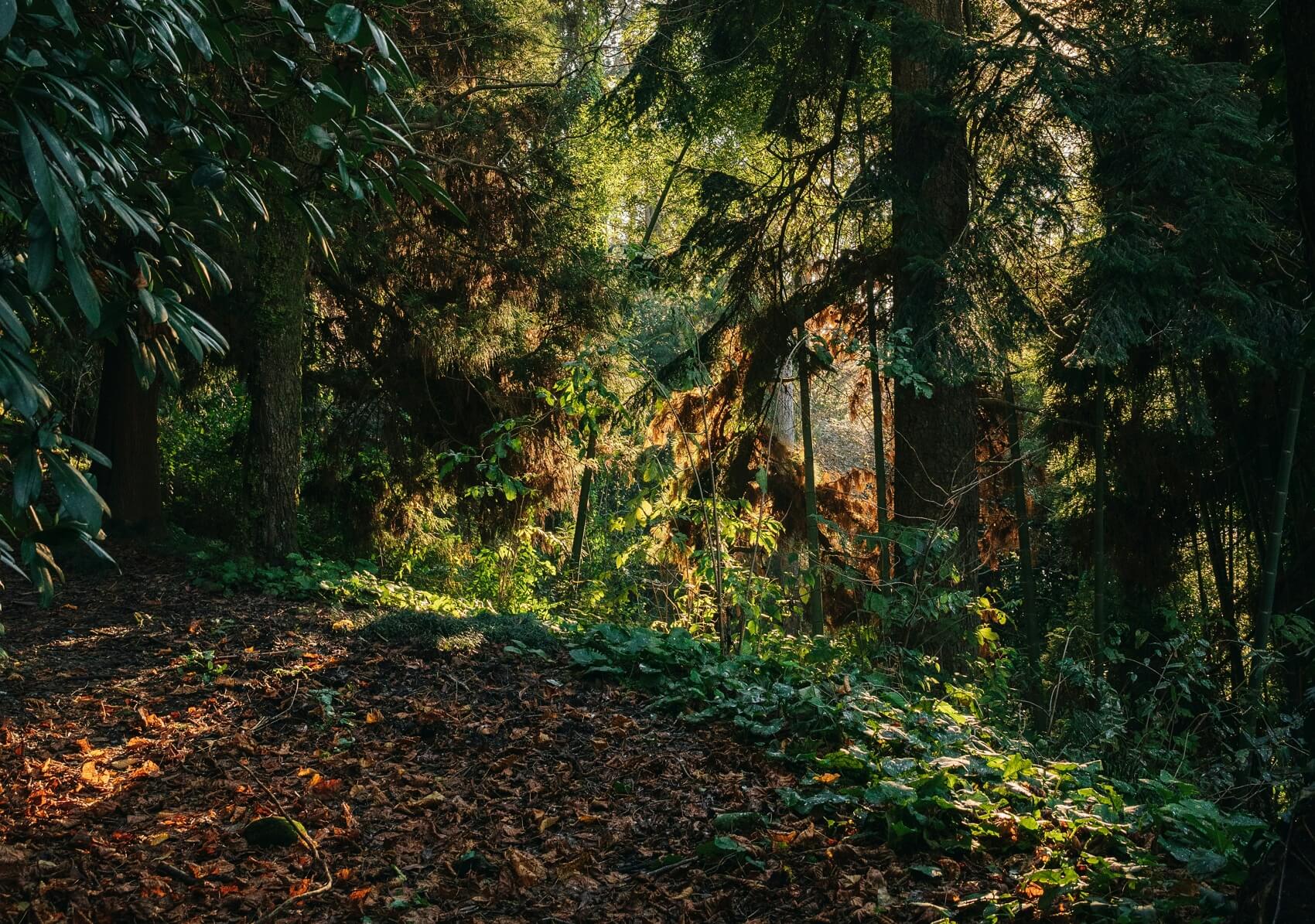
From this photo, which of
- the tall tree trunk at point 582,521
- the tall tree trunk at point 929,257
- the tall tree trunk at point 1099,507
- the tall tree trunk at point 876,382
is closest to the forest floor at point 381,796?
the tall tree trunk at point 929,257

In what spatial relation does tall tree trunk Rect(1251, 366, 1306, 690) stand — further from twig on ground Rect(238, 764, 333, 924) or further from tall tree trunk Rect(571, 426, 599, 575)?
twig on ground Rect(238, 764, 333, 924)

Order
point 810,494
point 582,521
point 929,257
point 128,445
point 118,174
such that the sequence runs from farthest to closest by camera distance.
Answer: point 582,521
point 810,494
point 128,445
point 929,257
point 118,174

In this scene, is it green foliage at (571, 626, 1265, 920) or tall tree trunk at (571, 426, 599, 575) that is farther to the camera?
tall tree trunk at (571, 426, 599, 575)

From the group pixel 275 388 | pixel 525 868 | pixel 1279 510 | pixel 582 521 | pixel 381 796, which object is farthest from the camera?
pixel 582 521

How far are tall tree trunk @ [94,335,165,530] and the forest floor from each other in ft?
13.4

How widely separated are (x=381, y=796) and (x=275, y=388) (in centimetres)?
432

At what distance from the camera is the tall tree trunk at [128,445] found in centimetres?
877

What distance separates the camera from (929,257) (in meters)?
6.78

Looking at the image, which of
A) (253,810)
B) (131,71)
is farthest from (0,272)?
(253,810)

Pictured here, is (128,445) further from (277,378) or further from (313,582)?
(313,582)

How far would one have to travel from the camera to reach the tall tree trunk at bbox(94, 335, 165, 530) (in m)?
8.77

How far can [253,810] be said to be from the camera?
319 centimetres

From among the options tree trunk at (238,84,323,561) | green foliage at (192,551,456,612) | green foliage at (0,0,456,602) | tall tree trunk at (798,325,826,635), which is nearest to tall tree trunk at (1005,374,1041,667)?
tall tree trunk at (798,325,826,635)

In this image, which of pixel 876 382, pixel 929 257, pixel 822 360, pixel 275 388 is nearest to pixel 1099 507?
pixel 876 382
